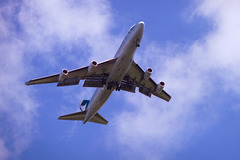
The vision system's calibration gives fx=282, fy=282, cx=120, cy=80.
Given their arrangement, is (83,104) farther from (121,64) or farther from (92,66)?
(121,64)

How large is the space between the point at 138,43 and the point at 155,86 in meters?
9.10

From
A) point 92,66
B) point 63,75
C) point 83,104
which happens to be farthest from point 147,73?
point 83,104

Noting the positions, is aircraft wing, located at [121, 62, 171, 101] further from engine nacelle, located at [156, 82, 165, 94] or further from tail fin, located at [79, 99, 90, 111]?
tail fin, located at [79, 99, 90, 111]

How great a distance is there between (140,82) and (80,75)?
8.19 m

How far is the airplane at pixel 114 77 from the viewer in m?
31.0

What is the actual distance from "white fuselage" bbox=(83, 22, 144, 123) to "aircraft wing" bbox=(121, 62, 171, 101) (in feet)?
9.18

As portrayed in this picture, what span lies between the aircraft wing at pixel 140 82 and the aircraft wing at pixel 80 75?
10.4 ft

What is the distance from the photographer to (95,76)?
35.0 meters

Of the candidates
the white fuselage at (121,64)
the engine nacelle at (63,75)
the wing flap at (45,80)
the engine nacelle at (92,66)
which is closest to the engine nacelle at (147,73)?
the white fuselage at (121,64)

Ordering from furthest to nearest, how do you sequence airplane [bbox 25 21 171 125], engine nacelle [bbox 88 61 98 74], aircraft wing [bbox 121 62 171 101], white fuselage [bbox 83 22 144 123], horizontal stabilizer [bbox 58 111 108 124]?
horizontal stabilizer [bbox 58 111 108 124] → aircraft wing [bbox 121 62 171 101] → engine nacelle [bbox 88 61 98 74] → airplane [bbox 25 21 171 125] → white fuselage [bbox 83 22 144 123]

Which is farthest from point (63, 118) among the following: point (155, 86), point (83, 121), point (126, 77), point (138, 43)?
point (138, 43)

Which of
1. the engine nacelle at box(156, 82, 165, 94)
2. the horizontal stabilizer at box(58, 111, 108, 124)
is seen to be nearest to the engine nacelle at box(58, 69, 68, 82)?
the horizontal stabilizer at box(58, 111, 108, 124)

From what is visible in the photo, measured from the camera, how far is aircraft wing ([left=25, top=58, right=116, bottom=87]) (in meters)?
32.8

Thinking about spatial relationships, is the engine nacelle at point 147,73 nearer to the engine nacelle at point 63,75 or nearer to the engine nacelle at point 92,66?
the engine nacelle at point 92,66
